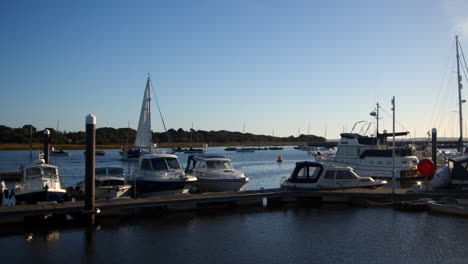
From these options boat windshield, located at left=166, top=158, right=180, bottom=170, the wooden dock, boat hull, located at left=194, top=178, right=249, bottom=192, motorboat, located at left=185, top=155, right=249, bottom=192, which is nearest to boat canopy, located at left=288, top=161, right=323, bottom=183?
the wooden dock

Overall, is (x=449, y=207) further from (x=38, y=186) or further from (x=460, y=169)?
(x=38, y=186)

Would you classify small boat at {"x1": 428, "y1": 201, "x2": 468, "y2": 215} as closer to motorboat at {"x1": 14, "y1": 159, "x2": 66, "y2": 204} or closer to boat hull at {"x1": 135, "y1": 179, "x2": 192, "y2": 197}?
boat hull at {"x1": 135, "y1": 179, "x2": 192, "y2": 197}

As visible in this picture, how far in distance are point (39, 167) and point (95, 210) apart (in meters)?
7.75

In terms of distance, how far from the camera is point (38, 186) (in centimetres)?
2450

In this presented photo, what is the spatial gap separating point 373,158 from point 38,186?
34186 mm

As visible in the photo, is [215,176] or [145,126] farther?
[145,126]

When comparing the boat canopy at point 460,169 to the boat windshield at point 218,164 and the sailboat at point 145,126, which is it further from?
the sailboat at point 145,126

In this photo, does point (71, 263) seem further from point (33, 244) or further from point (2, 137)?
point (2, 137)

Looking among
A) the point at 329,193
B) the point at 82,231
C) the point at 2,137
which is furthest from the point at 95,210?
the point at 2,137

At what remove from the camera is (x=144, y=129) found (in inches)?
1375

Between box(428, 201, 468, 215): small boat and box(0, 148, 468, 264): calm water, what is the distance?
0.65 m

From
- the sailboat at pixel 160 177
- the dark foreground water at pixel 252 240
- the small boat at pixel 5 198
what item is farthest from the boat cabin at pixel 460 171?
the small boat at pixel 5 198

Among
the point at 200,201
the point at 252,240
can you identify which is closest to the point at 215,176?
the point at 200,201

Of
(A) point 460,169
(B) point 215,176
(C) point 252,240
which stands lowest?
(C) point 252,240
